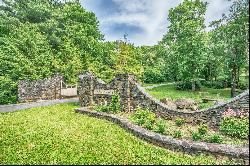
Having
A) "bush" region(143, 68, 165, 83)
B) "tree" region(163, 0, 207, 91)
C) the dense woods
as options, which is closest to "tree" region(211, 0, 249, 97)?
the dense woods

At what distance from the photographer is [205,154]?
9266 mm

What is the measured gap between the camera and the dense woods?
1102 inches

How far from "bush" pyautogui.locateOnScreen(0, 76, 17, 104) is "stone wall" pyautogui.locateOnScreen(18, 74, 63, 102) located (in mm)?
1658

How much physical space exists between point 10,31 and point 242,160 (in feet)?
103

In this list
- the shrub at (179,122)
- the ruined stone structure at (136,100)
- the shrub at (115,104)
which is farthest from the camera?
the shrub at (115,104)

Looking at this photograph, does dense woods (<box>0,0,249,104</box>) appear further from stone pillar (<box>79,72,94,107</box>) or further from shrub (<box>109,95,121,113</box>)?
shrub (<box>109,95,121,113</box>)

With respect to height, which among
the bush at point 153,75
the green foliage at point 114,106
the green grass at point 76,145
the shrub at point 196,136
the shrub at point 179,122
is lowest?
the green grass at point 76,145

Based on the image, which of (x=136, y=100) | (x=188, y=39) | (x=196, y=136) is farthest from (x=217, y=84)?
(x=196, y=136)

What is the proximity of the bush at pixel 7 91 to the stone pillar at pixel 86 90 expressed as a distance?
9.38 metres

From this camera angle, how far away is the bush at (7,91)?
1056 inches

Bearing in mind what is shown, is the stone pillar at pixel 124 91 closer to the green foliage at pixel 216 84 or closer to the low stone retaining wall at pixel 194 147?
the low stone retaining wall at pixel 194 147

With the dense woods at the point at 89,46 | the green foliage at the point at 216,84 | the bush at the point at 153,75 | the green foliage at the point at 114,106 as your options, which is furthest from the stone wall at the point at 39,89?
the bush at the point at 153,75

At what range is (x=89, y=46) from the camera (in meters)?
37.6

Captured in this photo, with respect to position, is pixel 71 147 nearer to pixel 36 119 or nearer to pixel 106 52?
pixel 36 119
